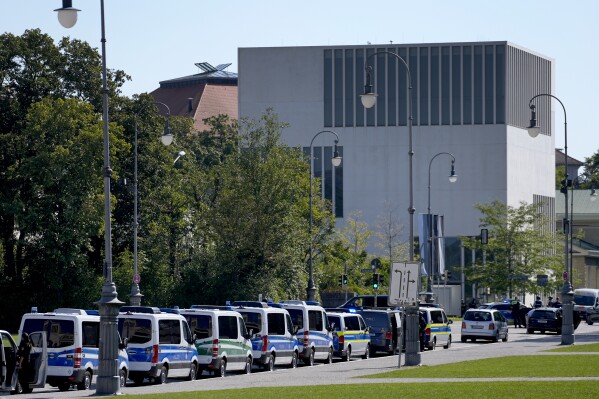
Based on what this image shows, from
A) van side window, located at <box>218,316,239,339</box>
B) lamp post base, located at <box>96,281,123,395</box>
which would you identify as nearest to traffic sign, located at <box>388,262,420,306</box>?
van side window, located at <box>218,316,239,339</box>

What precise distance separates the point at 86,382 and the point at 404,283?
33.7 feet

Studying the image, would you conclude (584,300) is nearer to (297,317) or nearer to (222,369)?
(297,317)

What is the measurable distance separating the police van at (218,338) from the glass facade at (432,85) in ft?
242

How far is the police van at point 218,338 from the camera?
34219 millimetres

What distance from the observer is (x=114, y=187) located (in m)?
67.9

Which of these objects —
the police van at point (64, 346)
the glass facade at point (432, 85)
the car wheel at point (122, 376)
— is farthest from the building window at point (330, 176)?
the police van at point (64, 346)

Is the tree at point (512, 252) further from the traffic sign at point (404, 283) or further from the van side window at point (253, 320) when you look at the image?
the van side window at point (253, 320)

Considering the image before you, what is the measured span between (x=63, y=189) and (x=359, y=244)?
38.9 meters

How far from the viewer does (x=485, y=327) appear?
56656mm

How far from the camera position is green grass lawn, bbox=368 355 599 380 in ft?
103

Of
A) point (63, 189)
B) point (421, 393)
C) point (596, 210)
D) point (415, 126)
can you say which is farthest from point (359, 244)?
point (421, 393)

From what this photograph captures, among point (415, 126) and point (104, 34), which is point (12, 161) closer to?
point (104, 34)

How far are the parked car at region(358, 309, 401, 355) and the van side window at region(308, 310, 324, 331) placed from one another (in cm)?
526

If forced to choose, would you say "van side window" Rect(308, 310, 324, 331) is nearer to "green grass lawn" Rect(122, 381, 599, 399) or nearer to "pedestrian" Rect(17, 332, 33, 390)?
"green grass lawn" Rect(122, 381, 599, 399)
